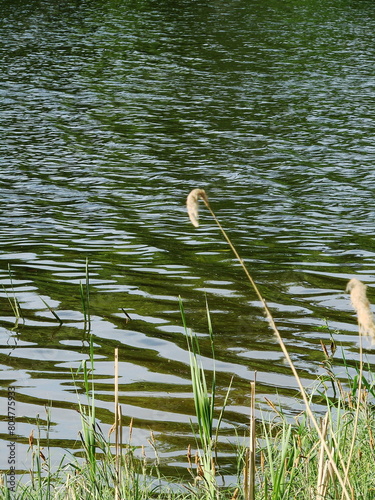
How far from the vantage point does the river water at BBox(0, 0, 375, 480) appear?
5.69 meters

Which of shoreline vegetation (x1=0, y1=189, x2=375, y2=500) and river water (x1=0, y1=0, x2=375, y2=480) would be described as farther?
river water (x1=0, y1=0, x2=375, y2=480)

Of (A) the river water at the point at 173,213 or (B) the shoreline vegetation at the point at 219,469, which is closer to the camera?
(B) the shoreline vegetation at the point at 219,469

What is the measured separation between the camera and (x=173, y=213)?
1011 cm

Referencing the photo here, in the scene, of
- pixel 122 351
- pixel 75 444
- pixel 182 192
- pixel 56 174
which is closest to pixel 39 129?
pixel 56 174

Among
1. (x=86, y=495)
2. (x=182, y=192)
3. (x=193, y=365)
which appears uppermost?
(x=193, y=365)

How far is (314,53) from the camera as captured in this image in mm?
22031

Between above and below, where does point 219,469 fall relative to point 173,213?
above

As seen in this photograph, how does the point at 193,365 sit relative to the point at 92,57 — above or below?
above

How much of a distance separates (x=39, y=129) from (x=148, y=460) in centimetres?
Answer: 1054

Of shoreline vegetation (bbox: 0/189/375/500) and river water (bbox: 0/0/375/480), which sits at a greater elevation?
shoreline vegetation (bbox: 0/189/375/500)

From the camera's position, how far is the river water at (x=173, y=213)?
5.69 m

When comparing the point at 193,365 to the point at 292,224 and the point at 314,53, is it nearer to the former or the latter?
the point at 292,224

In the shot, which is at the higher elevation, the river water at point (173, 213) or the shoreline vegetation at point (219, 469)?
the shoreline vegetation at point (219, 469)

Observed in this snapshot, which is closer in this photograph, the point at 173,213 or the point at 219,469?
the point at 219,469
